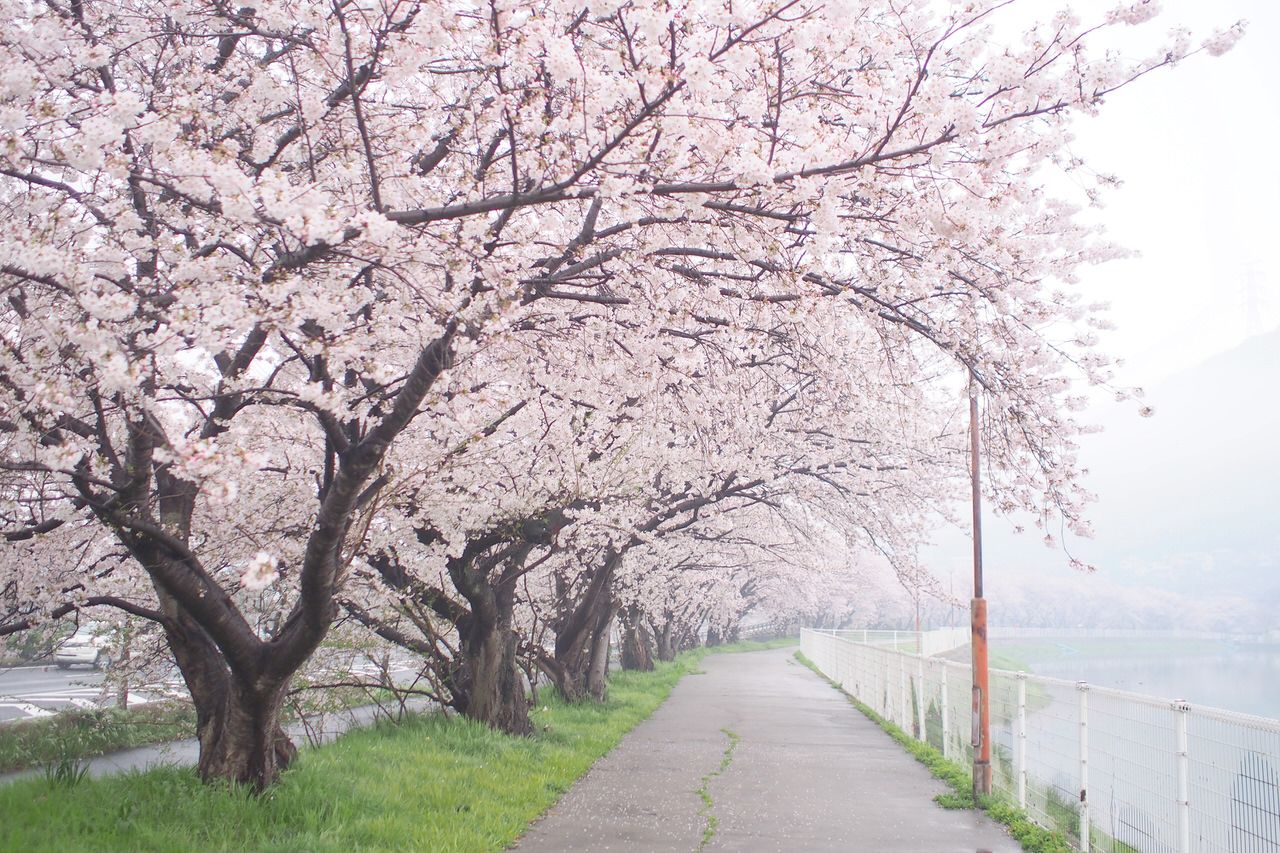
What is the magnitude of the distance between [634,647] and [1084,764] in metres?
22.6

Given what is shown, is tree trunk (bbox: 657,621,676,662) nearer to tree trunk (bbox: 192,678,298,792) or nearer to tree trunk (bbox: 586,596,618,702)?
tree trunk (bbox: 586,596,618,702)

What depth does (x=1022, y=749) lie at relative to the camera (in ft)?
29.0

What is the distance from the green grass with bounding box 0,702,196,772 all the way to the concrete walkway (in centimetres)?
530

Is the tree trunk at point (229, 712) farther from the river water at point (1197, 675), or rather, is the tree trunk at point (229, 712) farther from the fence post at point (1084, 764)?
the river water at point (1197, 675)

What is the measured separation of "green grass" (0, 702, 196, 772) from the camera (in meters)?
11.8

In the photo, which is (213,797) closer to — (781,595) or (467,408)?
(467,408)

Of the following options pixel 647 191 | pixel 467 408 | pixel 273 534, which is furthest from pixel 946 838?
pixel 273 534

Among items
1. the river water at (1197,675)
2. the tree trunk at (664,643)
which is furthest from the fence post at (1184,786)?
the tree trunk at (664,643)

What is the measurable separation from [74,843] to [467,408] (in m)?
4.01

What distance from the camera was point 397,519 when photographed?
9836 millimetres

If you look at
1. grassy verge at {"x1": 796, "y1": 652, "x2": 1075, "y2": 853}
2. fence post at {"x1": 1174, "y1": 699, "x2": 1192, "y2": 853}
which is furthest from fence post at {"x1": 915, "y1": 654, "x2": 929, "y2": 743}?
fence post at {"x1": 1174, "y1": 699, "x2": 1192, "y2": 853}

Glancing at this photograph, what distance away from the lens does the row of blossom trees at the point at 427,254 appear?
183 inches

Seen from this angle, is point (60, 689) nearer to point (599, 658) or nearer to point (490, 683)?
point (599, 658)

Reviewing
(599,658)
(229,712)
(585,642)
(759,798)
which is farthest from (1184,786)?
(599,658)
